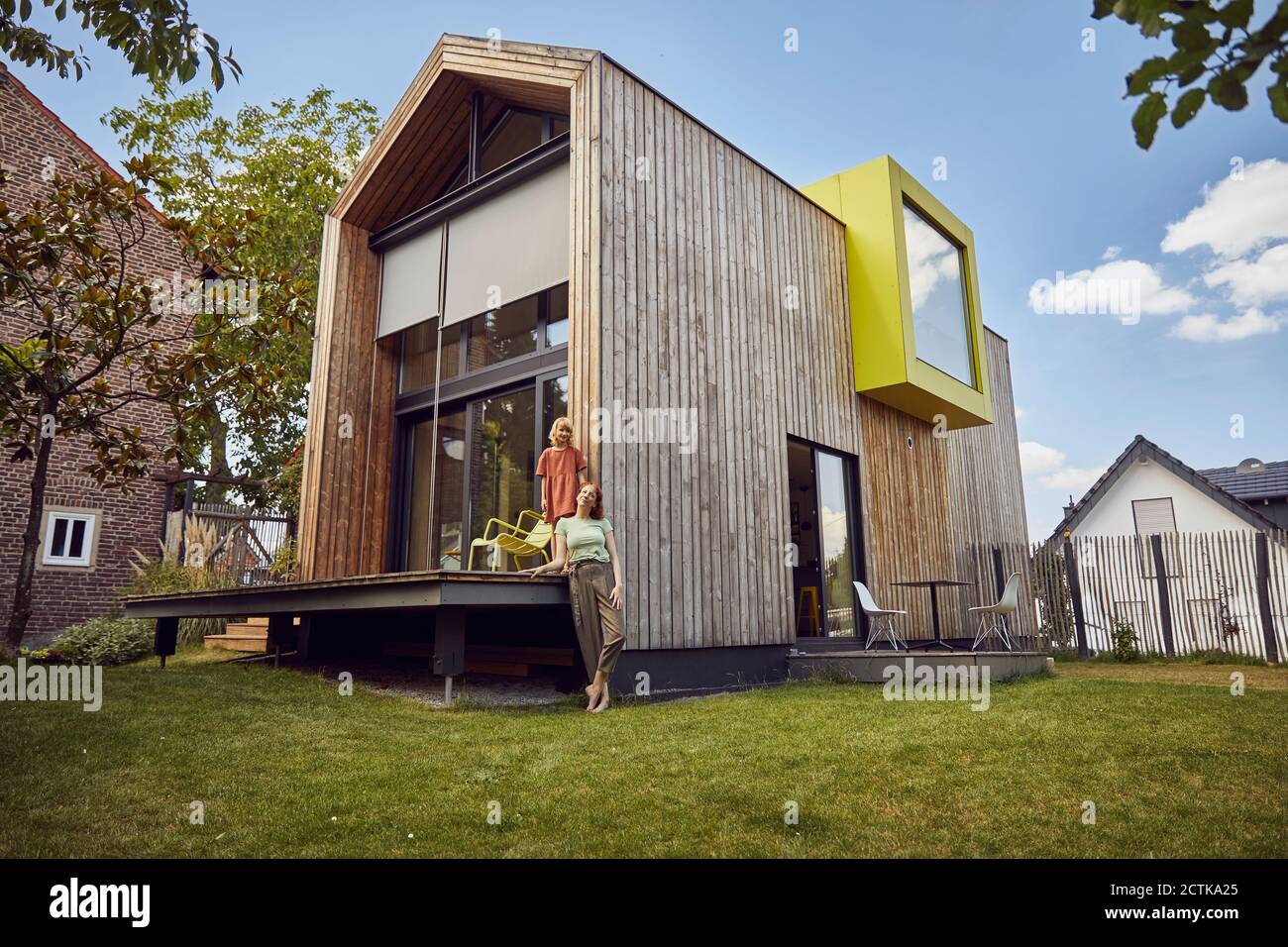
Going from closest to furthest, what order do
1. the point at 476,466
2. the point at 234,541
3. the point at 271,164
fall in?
the point at 476,466 → the point at 234,541 → the point at 271,164

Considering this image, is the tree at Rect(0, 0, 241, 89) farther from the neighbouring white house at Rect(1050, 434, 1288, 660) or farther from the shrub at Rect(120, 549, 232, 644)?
the neighbouring white house at Rect(1050, 434, 1288, 660)

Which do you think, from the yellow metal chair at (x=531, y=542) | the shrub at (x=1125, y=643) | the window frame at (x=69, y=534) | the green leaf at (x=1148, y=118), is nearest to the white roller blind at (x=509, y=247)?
the yellow metal chair at (x=531, y=542)

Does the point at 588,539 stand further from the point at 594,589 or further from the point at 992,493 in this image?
the point at 992,493

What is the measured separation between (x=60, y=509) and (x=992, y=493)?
15081mm

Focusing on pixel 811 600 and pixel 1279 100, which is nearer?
pixel 1279 100

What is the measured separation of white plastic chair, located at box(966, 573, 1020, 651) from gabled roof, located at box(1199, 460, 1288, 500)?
353 inches

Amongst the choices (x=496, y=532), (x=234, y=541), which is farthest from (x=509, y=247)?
(x=234, y=541)

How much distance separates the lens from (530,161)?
26.2ft

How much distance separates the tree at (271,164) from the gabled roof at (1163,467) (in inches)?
719

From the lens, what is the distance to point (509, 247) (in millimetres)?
8195

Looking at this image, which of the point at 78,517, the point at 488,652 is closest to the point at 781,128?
the point at 488,652

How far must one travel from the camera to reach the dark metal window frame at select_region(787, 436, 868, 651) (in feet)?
29.1

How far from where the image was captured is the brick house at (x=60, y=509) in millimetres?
12859

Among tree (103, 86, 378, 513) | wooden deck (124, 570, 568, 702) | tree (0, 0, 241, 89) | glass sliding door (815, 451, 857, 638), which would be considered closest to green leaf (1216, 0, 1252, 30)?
tree (0, 0, 241, 89)
